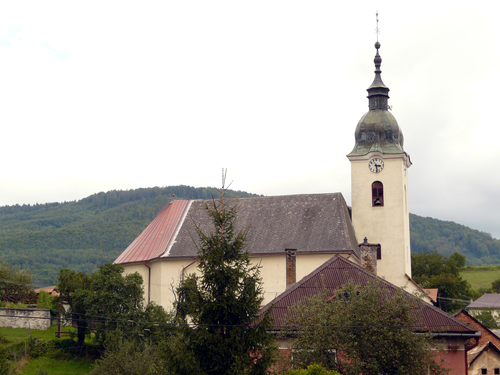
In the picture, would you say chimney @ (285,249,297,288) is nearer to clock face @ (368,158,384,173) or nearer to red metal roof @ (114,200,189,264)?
red metal roof @ (114,200,189,264)

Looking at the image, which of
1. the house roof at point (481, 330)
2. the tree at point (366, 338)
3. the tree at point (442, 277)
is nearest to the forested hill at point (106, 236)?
the tree at point (442, 277)

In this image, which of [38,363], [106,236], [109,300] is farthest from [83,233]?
[109,300]

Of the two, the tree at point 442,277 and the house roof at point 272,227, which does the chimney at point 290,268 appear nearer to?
the house roof at point 272,227

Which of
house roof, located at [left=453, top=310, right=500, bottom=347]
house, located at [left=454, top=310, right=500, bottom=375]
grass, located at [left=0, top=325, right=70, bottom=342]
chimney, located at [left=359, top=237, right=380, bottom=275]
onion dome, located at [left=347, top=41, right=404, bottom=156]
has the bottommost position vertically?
grass, located at [left=0, top=325, right=70, bottom=342]

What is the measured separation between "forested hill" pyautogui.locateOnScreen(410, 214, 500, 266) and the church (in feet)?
371

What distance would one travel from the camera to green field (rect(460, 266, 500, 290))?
104875 millimetres

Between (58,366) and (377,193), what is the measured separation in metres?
26.0

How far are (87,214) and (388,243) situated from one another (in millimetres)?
159267

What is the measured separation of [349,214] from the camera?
1865 inches

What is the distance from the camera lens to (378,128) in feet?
154

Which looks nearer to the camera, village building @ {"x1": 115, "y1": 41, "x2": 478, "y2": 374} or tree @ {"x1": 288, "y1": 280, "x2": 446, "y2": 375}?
tree @ {"x1": 288, "y1": 280, "x2": 446, "y2": 375}

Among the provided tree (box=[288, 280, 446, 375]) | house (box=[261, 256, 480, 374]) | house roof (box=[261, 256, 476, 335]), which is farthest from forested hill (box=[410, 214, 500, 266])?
tree (box=[288, 280, 446, 375])

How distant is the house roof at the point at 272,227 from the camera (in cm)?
4341

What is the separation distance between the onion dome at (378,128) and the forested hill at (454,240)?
113 meters
